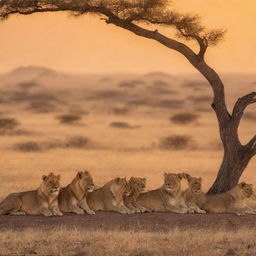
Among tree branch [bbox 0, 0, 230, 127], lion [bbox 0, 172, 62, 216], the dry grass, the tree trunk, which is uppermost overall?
tree branch [bbox 0, 0, 230, 127]

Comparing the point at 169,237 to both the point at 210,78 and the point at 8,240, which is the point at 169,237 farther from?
the point at 210,78

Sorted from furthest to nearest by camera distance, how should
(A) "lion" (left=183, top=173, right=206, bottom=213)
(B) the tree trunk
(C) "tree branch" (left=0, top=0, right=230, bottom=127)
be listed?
(C) "tree branch" (left=0, top=0, right=230, bottom=127)
(B) the tree trunk
(A) "lion" (left=183, top=173, right=206, bottom=213)

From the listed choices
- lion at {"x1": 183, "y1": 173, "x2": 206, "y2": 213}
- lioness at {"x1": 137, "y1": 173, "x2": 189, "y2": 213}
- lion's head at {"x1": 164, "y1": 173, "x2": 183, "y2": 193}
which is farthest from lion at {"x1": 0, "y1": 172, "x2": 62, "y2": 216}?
lion at {"x1": 183, "y1": 173, "x2": 206, "y2": 213}

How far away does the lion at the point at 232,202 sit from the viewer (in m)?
22.2

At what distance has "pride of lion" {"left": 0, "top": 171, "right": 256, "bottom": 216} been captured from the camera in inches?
846

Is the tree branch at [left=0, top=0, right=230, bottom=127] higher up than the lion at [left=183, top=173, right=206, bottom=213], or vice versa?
the tree branch at [left=0, top=0, right=230, bottom=127]

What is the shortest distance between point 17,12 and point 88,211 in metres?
5.95

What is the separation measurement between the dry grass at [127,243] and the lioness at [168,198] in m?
1.96

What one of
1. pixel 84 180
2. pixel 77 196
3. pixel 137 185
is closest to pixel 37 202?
pixel 77 196

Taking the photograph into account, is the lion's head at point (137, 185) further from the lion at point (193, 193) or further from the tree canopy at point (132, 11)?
the tree canopy at point (132, 11)

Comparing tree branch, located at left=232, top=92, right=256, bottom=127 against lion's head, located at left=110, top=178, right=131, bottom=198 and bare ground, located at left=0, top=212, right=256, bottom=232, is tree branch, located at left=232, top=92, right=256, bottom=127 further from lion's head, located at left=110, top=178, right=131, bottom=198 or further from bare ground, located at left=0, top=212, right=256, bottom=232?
lion's head, located at left=110, top=178, right=131, bottom=198

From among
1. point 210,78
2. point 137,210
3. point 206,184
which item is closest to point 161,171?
point 206,184

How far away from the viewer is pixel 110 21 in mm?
25266

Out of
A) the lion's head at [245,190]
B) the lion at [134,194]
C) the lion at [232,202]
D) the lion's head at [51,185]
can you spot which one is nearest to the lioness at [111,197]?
the lion at [134,194]
